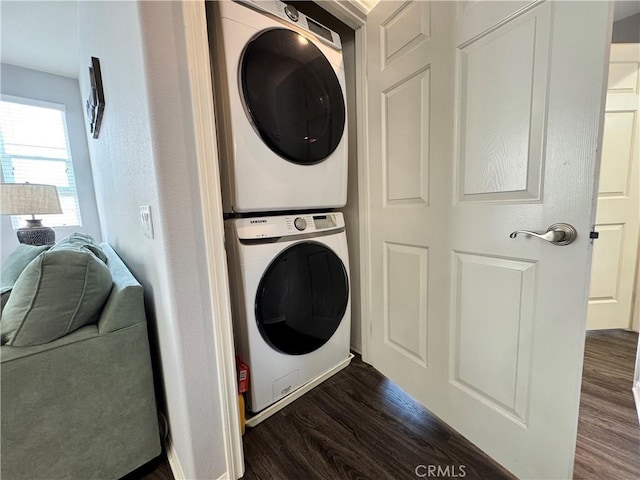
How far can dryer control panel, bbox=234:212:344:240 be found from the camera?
1093mm

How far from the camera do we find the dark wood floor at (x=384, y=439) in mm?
985

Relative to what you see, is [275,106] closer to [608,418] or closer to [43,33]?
[608,418]

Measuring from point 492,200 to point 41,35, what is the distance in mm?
3789

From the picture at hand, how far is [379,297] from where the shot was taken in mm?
1446

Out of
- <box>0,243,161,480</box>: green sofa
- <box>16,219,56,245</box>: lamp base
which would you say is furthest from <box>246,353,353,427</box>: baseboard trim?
<box>16,219,56,245</box>: lamp base

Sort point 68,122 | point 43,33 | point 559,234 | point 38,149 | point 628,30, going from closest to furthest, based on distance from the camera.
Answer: point 559,234
point 628,30
point 43,33
point 38,149
point 68,122

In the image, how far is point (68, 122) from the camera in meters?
3.12

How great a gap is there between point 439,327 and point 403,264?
31cm

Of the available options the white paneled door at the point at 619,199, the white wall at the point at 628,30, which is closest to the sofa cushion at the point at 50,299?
the white paneled door at the point at 619,199

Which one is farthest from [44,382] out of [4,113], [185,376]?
[4,113]

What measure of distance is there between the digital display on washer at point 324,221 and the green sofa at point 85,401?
0.79 meters

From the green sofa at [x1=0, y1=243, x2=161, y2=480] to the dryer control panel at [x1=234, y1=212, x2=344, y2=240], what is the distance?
437 mm

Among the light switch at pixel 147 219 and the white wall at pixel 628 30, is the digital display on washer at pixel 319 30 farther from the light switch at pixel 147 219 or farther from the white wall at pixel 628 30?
the white wall at pixel 628 30

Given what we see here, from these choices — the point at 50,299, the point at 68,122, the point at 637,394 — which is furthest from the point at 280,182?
the point at 68,122
